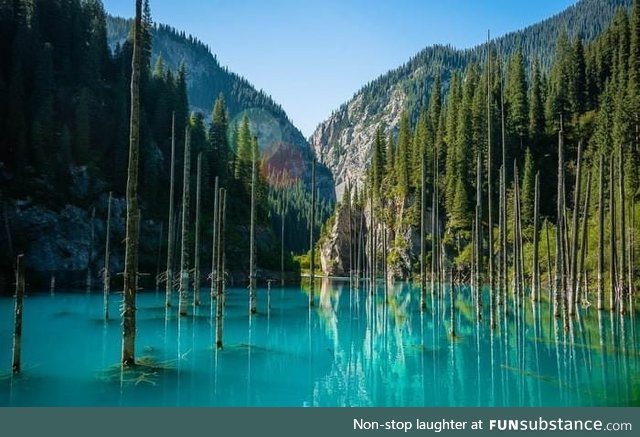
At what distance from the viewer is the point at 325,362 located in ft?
58.6

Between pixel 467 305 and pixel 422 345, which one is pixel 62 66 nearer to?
pixel 467 305

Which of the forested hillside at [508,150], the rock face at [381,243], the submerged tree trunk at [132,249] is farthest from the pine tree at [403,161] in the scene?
the submerged tree trunk at [132,249]

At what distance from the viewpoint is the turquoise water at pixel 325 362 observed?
41.4 feet

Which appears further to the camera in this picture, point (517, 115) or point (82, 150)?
point (517, 115)

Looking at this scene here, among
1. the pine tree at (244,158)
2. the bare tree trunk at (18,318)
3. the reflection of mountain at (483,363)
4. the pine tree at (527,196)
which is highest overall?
the pine tree at (244,158)

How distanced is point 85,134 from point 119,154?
17.0ft

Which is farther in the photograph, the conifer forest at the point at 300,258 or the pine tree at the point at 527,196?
the pine tree at the point at 527,196

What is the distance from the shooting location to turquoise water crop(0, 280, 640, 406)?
12.6 meters

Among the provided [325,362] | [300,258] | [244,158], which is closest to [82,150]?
[244,158]

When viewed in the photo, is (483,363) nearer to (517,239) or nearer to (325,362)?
(325,362)

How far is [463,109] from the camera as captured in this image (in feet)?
282

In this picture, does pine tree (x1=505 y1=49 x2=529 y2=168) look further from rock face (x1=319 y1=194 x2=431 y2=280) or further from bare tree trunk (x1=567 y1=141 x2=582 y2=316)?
bare tree trunk (x1=567 y1=141 x2=582 y2=316)

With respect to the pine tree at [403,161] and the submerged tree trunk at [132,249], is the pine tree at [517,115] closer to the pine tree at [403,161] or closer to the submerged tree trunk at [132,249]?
the pine tree at [403,161]

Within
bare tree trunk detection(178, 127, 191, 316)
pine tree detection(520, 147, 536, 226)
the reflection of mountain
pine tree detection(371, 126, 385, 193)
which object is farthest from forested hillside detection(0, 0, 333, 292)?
pine tree detection(520, 147, 536, 226)
